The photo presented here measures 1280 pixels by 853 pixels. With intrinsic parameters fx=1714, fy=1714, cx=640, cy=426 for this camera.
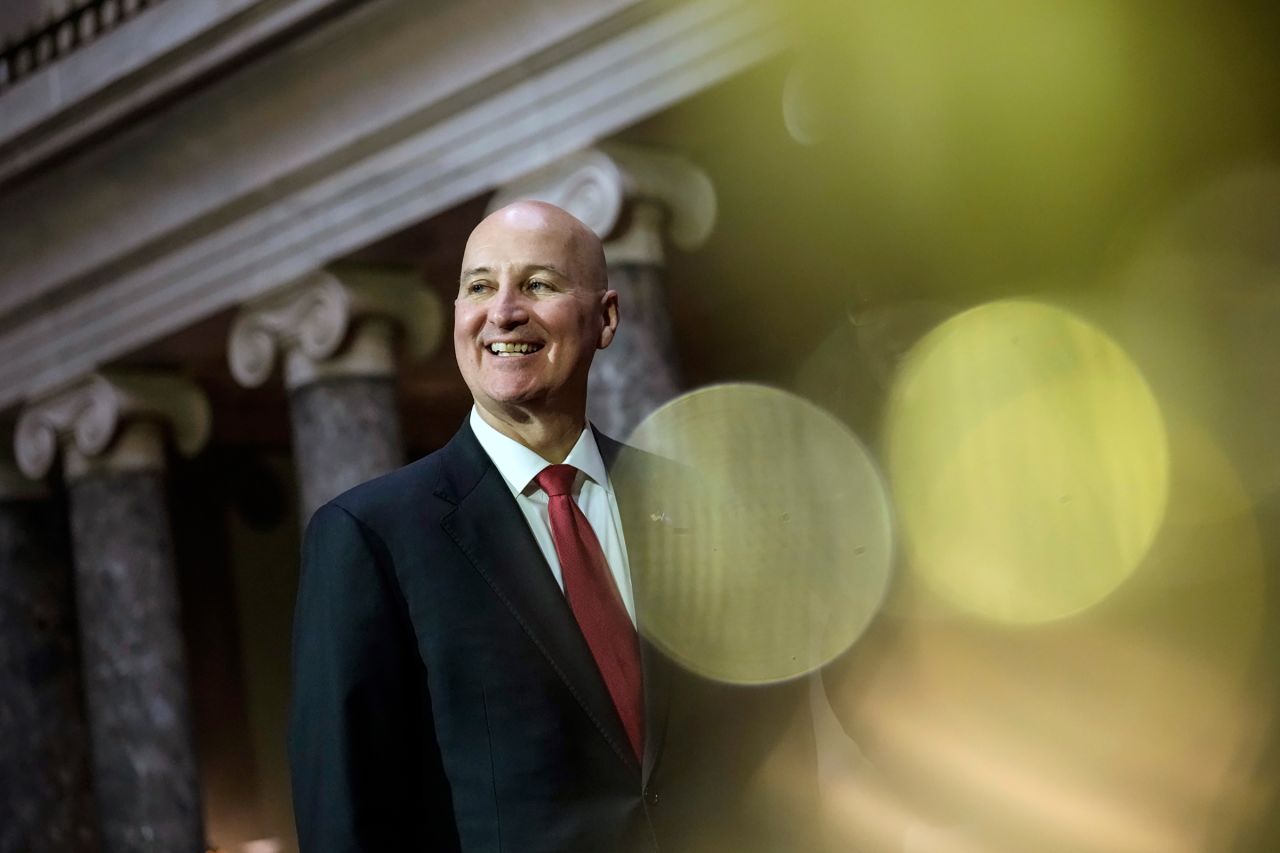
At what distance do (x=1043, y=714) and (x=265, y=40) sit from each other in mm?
5875

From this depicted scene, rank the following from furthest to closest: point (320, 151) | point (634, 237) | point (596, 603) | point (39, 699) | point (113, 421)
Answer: point (39, 699)
point (113, 421)
point (320, 151)
point (634, 237)
point (596, 603)

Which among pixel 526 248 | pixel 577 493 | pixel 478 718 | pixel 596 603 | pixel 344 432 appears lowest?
pixel 478 718

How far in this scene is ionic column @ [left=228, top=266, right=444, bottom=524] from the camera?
9586 mm

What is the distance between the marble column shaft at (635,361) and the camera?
815cm

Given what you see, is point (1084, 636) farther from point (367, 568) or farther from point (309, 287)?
point (309, 287)

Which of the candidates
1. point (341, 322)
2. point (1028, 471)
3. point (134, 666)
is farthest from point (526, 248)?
point (134, 666)

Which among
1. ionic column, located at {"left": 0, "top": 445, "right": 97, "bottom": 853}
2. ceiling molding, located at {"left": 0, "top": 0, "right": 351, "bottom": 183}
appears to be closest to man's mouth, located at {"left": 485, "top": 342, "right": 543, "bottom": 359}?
ceiling molding, located at {"left": 0, "top": 0, "right": 351, "bottom": 183}

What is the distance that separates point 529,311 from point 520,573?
316 millimetres

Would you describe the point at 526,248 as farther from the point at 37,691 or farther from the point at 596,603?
the point at 37,691

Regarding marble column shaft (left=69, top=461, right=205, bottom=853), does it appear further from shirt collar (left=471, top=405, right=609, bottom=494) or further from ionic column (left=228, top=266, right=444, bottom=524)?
shirt collar (left=471, top=405, right=609, bottom=494)

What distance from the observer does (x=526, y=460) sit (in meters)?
2.12

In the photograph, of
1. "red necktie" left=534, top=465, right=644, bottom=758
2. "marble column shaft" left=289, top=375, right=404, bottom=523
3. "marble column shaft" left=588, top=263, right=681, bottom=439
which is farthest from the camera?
"marble column shaft" left=289, top=375, right=404, bottom=523

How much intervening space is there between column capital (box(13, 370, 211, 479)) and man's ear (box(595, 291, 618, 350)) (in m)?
9.33

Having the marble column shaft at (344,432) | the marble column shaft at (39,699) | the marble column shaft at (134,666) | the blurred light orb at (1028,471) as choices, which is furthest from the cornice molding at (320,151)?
the blurred light orb at (1028,471)
